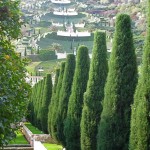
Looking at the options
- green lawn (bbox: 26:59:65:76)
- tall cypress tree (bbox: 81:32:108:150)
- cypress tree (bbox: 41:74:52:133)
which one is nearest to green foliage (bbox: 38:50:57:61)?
green lawn (bbox: 26:59:65:76)

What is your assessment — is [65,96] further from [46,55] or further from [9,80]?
[46,55]

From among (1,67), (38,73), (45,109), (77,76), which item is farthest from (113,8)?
(1,67)

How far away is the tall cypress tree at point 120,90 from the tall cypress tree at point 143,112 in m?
1.56

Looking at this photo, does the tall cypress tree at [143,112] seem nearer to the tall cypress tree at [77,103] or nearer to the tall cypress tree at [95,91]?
the tall cypress tree at [95,91]

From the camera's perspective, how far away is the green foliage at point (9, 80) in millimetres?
9547

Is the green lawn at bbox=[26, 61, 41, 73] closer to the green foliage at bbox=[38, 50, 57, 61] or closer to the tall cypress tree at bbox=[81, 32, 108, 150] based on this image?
the green foliage at bbox=[38, 50, 57, 61]

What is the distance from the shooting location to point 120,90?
14617mm

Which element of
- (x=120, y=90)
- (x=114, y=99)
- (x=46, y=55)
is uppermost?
(x=120, y=90)

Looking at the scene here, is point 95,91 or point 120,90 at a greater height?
point 120,90

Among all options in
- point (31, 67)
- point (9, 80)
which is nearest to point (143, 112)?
point (9, 80)

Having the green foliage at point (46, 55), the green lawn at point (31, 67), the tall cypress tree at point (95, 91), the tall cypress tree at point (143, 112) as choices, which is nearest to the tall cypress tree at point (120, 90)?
the tall cypress tree at point (143, 112)

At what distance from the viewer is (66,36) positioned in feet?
353

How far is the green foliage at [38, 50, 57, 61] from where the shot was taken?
86.6 m

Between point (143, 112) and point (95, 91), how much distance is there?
5.06 m
